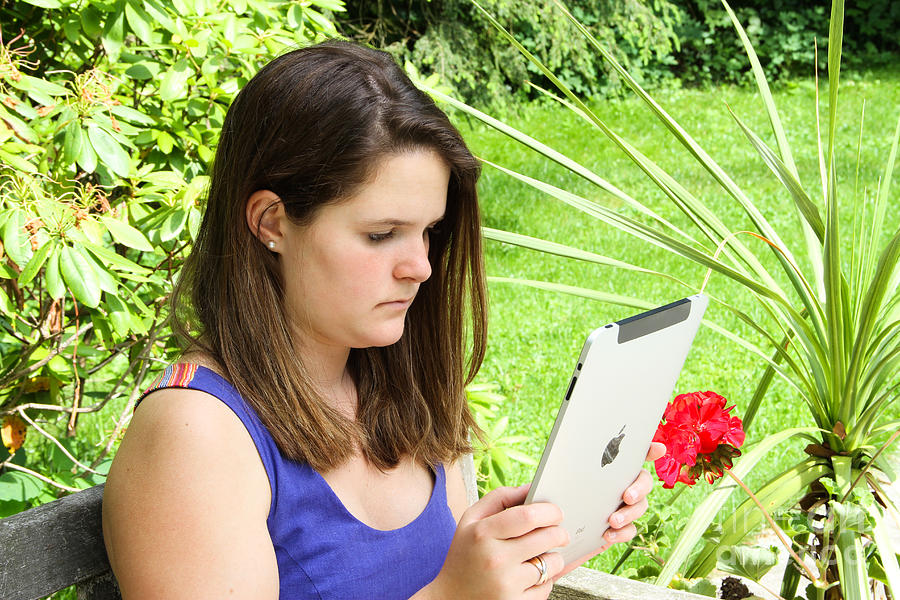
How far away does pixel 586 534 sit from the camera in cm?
129

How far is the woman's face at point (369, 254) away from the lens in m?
1.21

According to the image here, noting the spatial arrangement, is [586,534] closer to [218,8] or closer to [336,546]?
[336,546]

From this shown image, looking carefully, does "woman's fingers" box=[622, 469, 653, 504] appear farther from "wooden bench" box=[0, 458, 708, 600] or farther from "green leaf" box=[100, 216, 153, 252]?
"green leaf" box=[100, 216, 153, 252]

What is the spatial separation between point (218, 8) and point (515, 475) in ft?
6.56

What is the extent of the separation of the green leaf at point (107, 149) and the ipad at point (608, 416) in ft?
3.23

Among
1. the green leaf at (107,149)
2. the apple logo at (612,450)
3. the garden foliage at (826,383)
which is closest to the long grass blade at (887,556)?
the garden foliage at (826,383)

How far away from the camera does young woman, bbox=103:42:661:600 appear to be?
1080 mm

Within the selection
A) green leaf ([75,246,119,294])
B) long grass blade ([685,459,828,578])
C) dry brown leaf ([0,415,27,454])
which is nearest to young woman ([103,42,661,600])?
green leaf ([75,246,119,294])

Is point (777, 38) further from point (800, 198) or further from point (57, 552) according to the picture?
point (57, 552)

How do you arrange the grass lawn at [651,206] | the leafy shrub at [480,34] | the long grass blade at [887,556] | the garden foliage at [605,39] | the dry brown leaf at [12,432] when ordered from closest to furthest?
the long grass blade at [887,556], the dry brown leaf at [12,432], the grass lawn at [651,206], the leafy shrub at [480,34], the garden foliage at [605,39]

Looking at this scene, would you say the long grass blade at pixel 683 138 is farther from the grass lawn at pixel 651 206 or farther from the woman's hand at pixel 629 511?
the grass lawn at pixel 651 206

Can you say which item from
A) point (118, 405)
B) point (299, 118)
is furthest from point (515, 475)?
point (299, 118)

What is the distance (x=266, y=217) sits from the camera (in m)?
1.25

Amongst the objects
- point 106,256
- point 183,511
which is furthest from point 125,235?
point 183,511
